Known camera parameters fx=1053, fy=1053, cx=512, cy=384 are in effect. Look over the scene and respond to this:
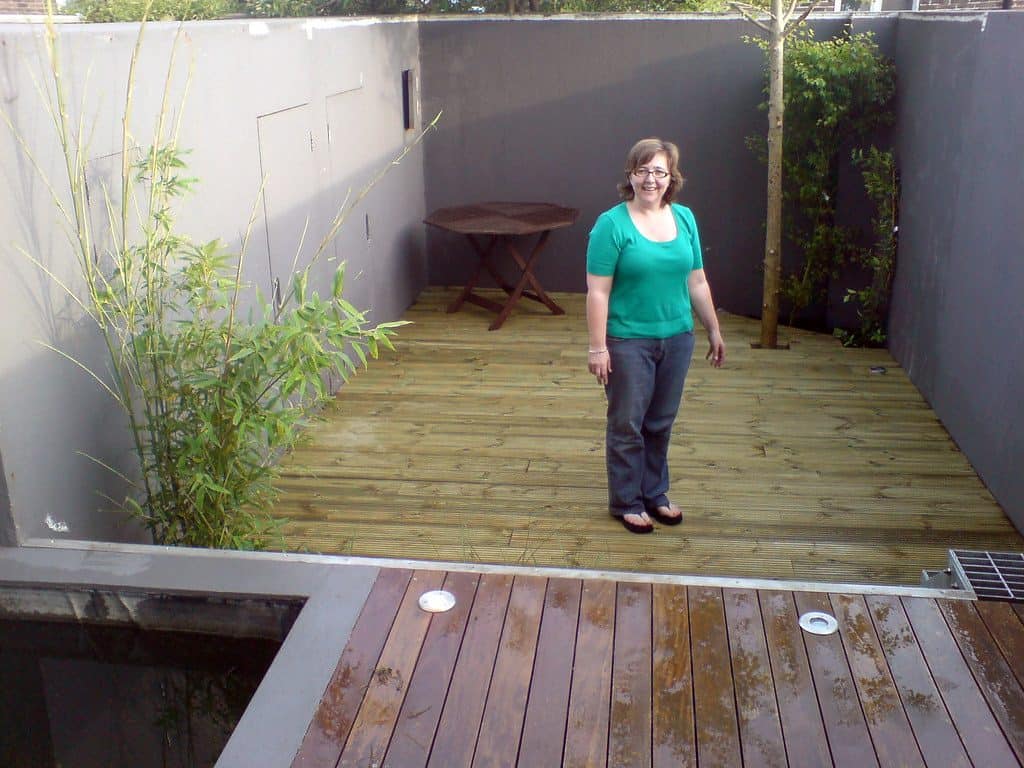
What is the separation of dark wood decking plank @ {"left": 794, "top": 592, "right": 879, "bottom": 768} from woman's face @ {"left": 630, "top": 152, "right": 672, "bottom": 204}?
1.47 metres

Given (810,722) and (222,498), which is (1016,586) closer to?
(810,722)

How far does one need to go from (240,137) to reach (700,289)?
2.09 meters

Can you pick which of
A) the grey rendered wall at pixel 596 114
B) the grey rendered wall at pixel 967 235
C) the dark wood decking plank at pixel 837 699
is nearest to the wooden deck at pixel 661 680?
the dark wood decking plank at pixel 837 699

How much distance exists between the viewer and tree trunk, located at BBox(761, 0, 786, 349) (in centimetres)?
641

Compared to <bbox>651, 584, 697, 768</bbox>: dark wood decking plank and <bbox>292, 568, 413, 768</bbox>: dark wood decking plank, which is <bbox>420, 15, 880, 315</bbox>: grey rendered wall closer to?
<bbox>651, 584, 697, 768</bbox>: dark wood decking plank

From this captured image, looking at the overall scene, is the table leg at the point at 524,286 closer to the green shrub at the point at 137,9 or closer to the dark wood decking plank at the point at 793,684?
the green shrub at the point at 137,9

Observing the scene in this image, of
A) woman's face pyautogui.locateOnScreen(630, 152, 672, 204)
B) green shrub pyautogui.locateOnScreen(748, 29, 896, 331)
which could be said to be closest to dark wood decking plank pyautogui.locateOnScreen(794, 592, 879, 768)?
woman's face pyautogui.locateOnScreen(630, 152, 672, 204)

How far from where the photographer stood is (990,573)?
304 centimetres

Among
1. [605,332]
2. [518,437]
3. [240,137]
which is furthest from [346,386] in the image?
[605,332]

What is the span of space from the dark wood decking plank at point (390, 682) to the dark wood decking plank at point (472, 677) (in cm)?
11

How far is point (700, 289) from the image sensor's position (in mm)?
3953

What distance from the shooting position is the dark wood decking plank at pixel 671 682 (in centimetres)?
230

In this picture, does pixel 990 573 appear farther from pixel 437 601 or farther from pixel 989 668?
pixel 437 601

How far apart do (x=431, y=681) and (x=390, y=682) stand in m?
0.10
